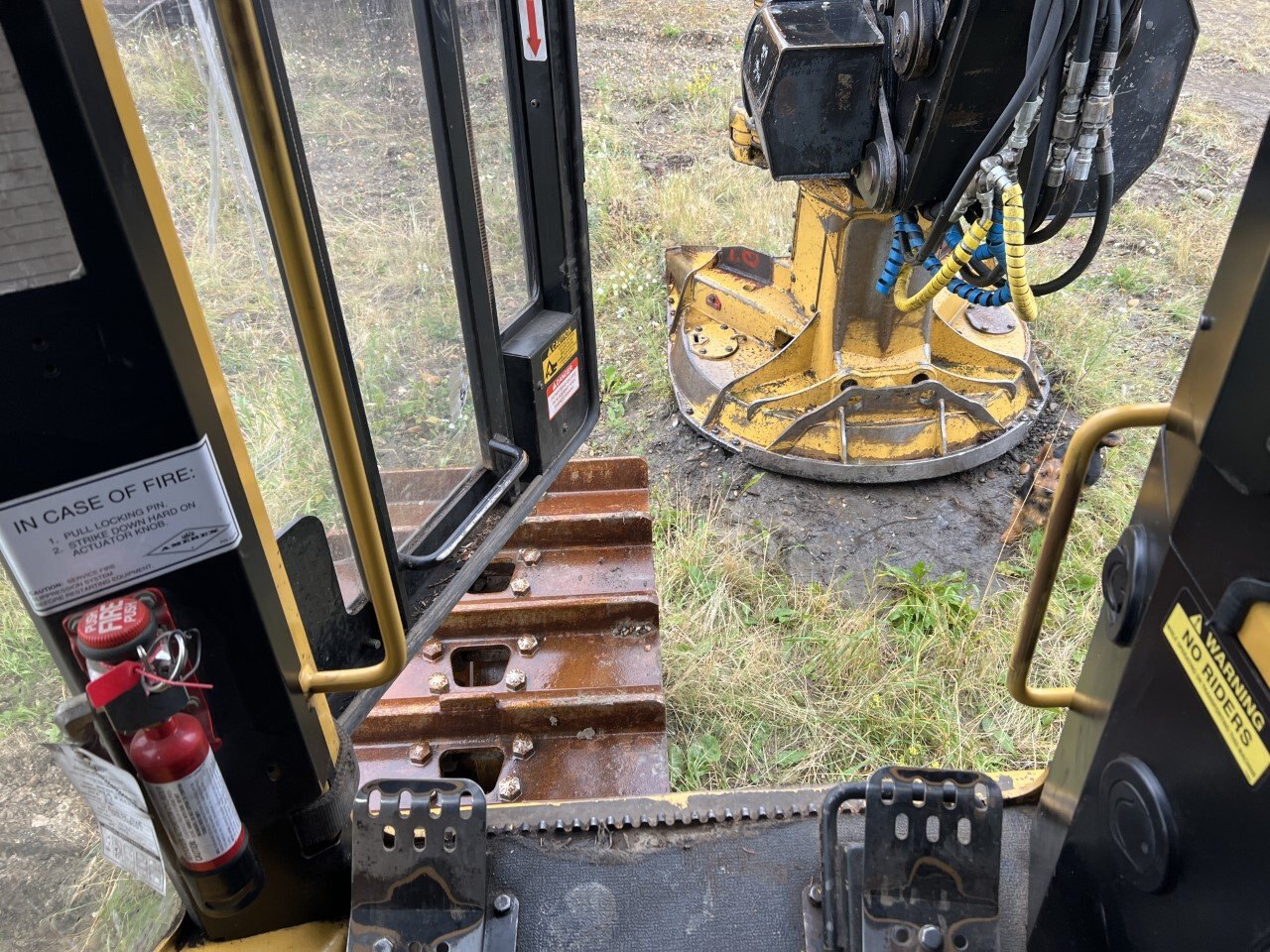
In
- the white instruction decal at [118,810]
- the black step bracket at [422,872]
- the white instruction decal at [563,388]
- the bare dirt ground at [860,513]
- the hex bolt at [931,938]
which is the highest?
the white instruction decal at [118,810]

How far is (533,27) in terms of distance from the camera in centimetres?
179

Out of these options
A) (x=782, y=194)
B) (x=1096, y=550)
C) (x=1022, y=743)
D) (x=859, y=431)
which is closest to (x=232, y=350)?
(x=1022, y=743)

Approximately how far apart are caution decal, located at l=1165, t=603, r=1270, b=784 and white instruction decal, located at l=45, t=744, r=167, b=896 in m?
1.20

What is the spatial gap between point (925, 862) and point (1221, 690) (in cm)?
77

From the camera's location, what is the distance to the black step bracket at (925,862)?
5.24 feet

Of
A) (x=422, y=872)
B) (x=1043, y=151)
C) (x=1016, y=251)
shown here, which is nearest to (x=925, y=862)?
(x=422, y=872)

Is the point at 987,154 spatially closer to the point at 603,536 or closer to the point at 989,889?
the point at 603,536

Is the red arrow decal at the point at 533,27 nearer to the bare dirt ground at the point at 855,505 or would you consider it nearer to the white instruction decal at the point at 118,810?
the white instruction decal at the point at 118,810

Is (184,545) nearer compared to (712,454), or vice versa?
(184,545)

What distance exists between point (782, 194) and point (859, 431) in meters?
2.84

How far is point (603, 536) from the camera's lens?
2.62 m

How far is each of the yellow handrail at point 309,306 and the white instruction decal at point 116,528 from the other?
0.16m

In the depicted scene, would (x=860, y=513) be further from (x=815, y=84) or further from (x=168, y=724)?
(x=168, y=724)

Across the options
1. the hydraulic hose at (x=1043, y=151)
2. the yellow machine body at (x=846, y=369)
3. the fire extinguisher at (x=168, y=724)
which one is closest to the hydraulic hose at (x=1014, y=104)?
the hydraulic hose at (x=1043, y=151)
